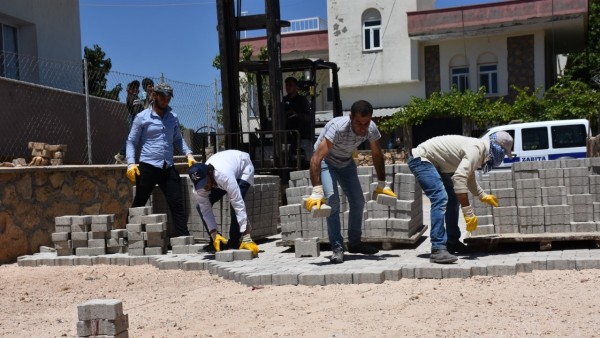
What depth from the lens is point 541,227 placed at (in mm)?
7223

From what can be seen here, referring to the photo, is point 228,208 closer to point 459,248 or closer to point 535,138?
point 459,248

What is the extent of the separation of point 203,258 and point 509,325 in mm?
3948

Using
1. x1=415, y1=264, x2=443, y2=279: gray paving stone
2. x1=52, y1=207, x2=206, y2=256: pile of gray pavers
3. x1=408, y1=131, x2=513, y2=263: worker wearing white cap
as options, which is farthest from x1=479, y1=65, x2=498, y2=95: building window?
x1=415, y1=264, x2=443, y2=279: gray paving stone

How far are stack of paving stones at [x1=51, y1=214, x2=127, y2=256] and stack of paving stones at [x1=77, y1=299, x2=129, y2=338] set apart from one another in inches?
155

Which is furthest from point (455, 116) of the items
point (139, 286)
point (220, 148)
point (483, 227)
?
point (139, 286)

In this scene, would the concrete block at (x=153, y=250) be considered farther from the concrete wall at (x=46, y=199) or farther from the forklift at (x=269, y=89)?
the forklift at (x=269, y=89)

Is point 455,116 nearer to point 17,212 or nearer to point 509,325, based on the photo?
point 17,212

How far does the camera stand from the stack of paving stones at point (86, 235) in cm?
812

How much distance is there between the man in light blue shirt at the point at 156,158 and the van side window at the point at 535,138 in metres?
10.2

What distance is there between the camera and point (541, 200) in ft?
24.3

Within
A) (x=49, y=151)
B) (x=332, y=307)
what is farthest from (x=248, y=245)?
(x=49, y=151)

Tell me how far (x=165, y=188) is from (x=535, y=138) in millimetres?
10589

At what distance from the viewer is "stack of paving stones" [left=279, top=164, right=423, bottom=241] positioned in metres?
7.50

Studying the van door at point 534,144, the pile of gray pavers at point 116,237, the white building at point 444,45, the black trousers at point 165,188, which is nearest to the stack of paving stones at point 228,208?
the black trousers at point 165,188
